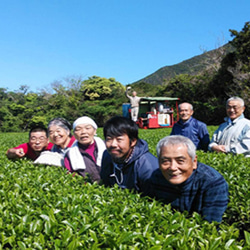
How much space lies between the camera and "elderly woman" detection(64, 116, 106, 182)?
13.2ft

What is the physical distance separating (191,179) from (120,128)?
0.98m

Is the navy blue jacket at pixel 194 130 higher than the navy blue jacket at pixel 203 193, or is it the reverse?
the navy blue jacket at pixel 194 130

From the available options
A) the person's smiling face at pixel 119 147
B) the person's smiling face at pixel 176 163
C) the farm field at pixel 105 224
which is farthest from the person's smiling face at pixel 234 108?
the person's smiling face at pixel 176 163

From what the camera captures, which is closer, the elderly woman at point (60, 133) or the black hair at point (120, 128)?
the black hair at point (120, 128)

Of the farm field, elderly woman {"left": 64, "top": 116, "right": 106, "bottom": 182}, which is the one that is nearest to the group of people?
elderly woman {"left": 64, "top": 116, "right": 106, "bottom": 182}

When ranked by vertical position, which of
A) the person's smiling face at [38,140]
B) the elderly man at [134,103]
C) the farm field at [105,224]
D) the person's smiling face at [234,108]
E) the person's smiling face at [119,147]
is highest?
the elderly man at [134,103]

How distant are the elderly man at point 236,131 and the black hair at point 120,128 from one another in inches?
105

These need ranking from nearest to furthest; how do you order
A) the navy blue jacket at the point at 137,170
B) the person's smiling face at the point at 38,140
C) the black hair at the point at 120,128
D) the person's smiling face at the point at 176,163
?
the person's smiling face at the point at 176,163
the navy blue jacket at the point at 137,170
the black hair at the point at 120,128
the person's smiling face at the point at 38,140

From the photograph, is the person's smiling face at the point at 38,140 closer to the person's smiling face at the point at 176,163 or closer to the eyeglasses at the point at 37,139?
the eyeglasses at the point at 37,139

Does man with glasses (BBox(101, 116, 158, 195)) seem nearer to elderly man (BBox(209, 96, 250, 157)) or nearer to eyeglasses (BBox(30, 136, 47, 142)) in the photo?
eyeglasses (BBox(30, 136, 47, 142))

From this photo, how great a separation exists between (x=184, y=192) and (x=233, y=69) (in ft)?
71.4

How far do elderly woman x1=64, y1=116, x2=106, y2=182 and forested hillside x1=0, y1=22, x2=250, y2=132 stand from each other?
18.5 meters

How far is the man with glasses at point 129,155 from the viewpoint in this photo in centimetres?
303

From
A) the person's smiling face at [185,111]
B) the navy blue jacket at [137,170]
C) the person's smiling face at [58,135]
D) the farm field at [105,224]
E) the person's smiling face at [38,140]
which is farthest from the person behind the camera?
the person's smiling face at [185,111]
